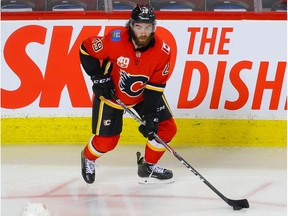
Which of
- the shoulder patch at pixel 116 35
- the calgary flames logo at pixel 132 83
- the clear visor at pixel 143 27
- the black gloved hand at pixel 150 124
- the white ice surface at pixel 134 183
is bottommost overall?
the white ice surface at pixel 134 183

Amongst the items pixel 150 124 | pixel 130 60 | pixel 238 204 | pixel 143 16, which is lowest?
pixel 238 204

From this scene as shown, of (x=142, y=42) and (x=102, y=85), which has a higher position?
(x=142, y=42)

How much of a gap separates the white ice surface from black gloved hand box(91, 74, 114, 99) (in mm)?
537

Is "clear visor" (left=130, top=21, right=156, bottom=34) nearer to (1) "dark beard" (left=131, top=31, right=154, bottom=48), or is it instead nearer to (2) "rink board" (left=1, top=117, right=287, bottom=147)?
(1) "dark beard" (left=131, top=31, right=154, bottom=48)

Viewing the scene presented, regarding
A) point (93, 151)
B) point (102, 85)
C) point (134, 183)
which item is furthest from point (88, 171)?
point (102, 85)

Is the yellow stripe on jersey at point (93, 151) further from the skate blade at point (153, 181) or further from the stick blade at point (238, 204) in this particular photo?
the stick blade at point (238, 204)

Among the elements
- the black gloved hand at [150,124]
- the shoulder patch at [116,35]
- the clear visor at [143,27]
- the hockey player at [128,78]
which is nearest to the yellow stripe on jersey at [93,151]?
the hockey player at [128,78]

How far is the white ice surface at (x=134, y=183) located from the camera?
10.4ft

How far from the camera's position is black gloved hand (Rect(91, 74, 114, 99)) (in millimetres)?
3299

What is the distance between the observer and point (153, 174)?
365 cm

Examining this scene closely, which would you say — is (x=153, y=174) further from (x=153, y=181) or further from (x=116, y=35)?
(x=116, y=35)

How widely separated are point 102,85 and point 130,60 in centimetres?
19

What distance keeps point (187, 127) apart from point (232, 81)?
43 cm

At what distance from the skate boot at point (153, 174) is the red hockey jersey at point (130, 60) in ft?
1.64
